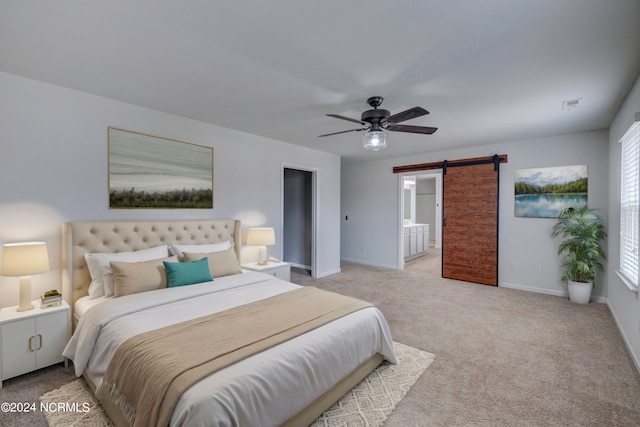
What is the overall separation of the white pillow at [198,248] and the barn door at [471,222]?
3997mm

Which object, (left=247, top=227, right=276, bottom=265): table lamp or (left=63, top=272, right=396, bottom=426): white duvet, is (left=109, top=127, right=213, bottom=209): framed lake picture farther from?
(left=63, top=272, right=396, bottom=426): white duvet

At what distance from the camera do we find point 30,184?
2529 mm

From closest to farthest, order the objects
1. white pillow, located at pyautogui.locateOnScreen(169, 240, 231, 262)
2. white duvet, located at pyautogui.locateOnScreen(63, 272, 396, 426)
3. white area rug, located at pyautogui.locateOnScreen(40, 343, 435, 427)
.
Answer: white duvet, located at pyautogui.locateOnScreen(63, 272, 396, 426) → white area rug, located at pyautogui.locateOnScreen(40, 343, 435, 427) → white pillow, located at pyautogui.locateOnScreen(169, 240, 231, 262)

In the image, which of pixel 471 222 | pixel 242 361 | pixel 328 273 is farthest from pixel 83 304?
pixel 471 222

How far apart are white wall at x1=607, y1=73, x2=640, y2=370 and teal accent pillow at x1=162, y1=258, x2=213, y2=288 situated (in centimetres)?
382

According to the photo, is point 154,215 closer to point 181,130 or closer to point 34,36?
point 181,130

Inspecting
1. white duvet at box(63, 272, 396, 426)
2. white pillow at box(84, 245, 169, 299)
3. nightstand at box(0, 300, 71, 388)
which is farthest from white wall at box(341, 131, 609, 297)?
nightstand at box(0, 300, 71, 388)

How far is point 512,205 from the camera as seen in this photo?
A: 15.5ft

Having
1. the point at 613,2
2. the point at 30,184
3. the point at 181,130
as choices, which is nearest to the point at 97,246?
the point at 30,184

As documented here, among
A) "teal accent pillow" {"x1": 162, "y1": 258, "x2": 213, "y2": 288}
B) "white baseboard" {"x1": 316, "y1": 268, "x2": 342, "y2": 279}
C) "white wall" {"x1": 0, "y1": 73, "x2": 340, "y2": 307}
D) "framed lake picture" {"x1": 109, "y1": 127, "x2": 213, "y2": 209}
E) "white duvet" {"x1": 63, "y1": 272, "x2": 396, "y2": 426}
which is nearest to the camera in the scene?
"white duvet" {"x1": 63, "y1": 272, "x2": 396, "y2": 426}

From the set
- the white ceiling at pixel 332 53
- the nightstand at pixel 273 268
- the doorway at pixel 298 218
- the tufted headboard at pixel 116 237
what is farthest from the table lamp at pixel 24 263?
the doorway at pixel 298 218

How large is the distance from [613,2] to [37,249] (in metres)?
4.16

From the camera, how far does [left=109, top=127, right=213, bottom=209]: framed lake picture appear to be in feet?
10.00

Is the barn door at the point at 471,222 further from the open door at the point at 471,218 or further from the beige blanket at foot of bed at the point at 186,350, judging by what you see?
the beige blanket at foot of bed at the point at 186,350
